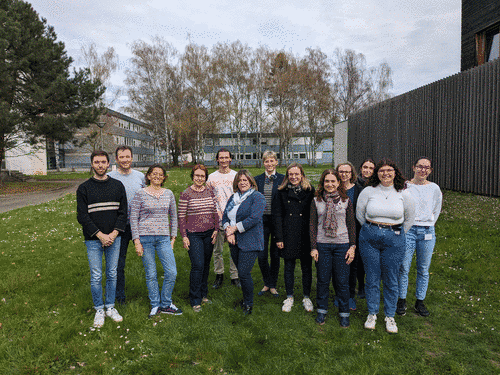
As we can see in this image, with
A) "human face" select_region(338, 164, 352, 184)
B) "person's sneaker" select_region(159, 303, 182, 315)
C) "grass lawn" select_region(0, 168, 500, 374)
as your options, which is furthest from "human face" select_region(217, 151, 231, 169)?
"person's sneaker" select_region(159, 303, 182, 315)

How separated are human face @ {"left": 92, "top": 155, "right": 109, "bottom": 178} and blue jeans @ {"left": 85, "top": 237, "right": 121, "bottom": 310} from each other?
82cm

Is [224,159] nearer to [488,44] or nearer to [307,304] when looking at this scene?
[307,304]

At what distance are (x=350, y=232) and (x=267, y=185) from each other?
1.39 metres

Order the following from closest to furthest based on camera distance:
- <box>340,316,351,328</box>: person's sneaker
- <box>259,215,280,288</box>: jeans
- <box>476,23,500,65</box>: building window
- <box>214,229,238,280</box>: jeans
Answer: <box>340,316,351,328</box>: person's sneaker → <box>259,215,280,288</box>: jeans → <box>214,229,238,280</box>: jeans → <box>476,23,500,65</box>: building window

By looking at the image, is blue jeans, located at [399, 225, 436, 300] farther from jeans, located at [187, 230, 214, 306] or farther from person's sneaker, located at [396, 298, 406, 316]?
jeans, located at [187, 230, 214, 306]

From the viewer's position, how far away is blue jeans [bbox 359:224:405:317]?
359 cm

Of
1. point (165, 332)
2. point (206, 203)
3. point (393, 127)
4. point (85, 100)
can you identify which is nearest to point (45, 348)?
point (165, 332)

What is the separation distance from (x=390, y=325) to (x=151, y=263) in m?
3.03

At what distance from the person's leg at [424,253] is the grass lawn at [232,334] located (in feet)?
1.36

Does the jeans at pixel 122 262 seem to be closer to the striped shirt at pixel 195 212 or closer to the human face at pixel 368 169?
the striped shirt at pixel 195 212

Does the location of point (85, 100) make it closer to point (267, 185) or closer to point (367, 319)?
point (267, 185)

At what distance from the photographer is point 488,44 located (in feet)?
39.3

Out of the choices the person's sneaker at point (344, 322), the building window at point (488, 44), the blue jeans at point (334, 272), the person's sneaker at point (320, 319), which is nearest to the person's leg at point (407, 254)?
the blue jeans at point (334, 272)

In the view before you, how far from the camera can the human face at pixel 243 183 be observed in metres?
4.04
